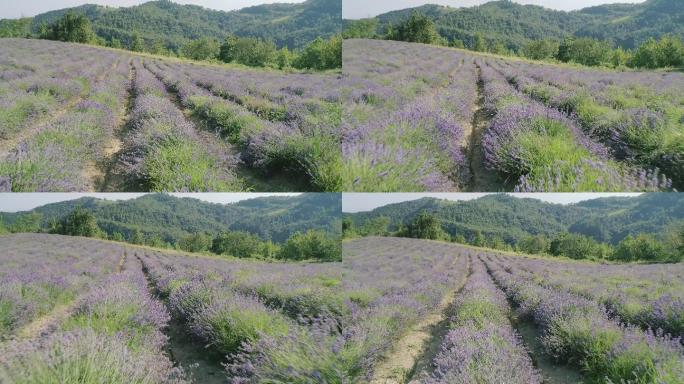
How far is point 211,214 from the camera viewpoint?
445 centimetres

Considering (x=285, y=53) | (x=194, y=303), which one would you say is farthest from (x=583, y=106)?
(x=194, y=303)

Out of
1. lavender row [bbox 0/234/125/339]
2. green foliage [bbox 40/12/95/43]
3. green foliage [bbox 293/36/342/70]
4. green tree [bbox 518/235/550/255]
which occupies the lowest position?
green tree [bbox 518/235/550/255]

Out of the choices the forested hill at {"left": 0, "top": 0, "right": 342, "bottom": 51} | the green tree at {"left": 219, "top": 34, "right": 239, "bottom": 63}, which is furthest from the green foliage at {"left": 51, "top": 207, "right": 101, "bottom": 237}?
the green tree at {"left": 219, "top": 34, "right": 239, "bottom": 63}

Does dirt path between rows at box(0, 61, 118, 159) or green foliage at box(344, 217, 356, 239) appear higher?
dirt path between rows at box(0, 61, 118, 159)

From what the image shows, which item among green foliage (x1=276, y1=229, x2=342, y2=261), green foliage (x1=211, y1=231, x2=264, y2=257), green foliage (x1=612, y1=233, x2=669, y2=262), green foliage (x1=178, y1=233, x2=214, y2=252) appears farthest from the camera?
green foliage (x1=612, y1=233, x2=669, y2=262)

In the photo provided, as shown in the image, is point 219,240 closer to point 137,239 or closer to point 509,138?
point 137,239

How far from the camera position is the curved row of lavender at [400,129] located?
362 cm

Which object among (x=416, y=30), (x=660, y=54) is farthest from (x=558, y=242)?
(x=660, y=54)

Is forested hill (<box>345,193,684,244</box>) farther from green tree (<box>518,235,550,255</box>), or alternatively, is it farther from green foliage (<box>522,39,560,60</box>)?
green foliage (<box>522,39,560,60</box>)

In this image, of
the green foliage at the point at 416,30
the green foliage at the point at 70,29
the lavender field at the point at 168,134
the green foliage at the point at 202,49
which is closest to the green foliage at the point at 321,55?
the lavender field at the point at 168,134

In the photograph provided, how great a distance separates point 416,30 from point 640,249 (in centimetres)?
598

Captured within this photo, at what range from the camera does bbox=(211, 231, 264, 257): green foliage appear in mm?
5421

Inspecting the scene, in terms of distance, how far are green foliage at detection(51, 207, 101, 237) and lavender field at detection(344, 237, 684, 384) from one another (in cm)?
316

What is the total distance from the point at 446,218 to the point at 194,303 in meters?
3.10
